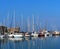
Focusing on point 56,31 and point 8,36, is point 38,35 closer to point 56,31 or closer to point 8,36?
point 8,36

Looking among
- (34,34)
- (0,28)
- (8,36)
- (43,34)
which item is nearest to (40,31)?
(43,34)

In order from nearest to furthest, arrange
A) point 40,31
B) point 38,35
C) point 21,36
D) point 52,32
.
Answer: point 21,36 < point 38,35 < point 40,31 < point 52,32

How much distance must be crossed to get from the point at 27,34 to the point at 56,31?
191ft

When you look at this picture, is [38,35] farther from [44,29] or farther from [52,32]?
[52,32]

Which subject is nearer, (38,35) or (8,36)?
(8,36)

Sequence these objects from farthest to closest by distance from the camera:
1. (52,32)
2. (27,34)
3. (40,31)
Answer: (52,32) < (40,31) < (27,34)

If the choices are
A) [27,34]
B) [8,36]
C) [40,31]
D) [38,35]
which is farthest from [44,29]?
[8,36]

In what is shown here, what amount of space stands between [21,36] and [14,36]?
390cm

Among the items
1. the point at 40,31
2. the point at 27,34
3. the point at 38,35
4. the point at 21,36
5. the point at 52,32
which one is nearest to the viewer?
the point at 21,36

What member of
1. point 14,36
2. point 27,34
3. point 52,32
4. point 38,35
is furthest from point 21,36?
point 52,32

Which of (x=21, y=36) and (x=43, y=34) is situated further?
(x=43, y=34)

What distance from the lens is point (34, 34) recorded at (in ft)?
370

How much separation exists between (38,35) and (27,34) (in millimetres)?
10437

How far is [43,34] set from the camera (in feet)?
397
